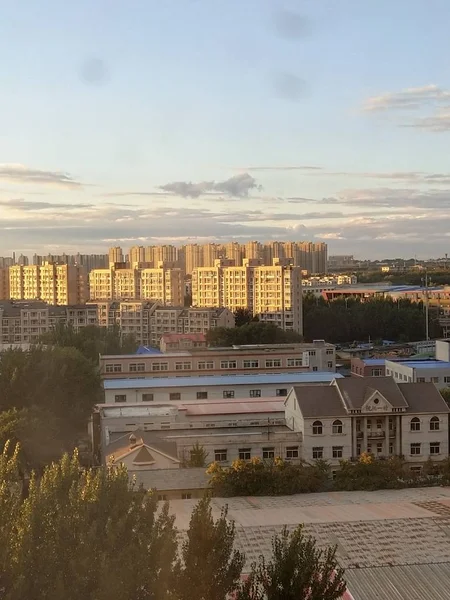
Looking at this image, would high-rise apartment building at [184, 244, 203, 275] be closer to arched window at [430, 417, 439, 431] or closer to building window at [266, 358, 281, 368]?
building window at [266, 358, 281, 368]

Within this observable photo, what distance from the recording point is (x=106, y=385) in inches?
400

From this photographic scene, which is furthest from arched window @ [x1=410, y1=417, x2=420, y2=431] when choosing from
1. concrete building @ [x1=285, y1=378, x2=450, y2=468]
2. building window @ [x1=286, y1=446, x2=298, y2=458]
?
building window @ [x1=286, y1=446, x2=298, y2=458]

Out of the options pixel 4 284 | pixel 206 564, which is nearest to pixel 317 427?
pixel 206 564

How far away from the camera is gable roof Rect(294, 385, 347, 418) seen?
304 inches

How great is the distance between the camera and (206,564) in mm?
3480

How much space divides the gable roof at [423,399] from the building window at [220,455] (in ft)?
6.26

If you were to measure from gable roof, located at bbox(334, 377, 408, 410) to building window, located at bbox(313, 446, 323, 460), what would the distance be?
49cm

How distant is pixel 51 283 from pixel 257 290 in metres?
8.23

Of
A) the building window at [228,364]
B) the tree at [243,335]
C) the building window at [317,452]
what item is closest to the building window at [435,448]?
the building window at [317,452]

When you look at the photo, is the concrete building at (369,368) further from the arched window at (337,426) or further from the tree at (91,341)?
the arched window at (337,426)

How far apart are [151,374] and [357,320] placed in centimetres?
A: 1143

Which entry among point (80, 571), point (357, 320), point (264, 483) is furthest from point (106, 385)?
point (357, 320)

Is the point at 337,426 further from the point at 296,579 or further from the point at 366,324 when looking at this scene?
the point at 366,324

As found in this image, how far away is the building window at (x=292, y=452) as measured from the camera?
25.2 feet
